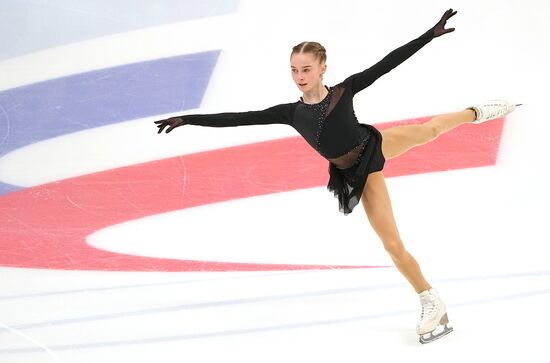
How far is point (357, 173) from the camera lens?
3955 millimetres

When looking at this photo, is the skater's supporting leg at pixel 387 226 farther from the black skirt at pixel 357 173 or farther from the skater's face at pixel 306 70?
the skater's face at pixel 306 70

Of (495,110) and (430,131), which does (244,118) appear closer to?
(430,131)

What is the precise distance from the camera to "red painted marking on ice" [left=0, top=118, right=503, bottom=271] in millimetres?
5043

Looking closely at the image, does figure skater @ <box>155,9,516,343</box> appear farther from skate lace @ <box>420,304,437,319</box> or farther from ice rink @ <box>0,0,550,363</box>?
ice rink @ <box>0,0,550,363</box>

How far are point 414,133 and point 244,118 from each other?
2.91ft

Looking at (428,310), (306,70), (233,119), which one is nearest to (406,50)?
(306,70)

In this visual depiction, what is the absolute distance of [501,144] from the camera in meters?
5.96

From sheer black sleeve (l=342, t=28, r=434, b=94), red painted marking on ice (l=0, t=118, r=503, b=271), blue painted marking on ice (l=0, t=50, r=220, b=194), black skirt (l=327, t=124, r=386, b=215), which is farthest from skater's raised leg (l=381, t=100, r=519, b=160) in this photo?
blue painted marking on ice (l=0, t=50, r=220, b=194)

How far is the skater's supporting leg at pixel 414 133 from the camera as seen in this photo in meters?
4.20

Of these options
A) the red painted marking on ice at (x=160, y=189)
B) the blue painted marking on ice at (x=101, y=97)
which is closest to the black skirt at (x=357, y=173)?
the red painted marking on ice at (x=160, y=189)

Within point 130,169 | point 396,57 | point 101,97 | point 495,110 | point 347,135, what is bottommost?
point 347,135

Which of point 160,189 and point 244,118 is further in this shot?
point 160,189

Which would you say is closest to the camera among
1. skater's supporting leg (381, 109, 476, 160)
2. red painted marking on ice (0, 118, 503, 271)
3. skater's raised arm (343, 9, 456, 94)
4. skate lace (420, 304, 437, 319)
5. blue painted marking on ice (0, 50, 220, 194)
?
skater's raised arm (343, 9, 456, 94)

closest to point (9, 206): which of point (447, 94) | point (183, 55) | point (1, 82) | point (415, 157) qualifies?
point (1, 82)
